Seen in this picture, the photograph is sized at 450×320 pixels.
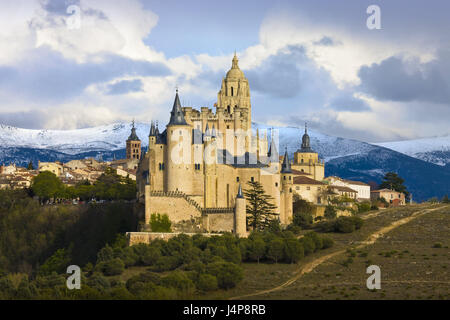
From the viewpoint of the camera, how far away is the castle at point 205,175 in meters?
95.8

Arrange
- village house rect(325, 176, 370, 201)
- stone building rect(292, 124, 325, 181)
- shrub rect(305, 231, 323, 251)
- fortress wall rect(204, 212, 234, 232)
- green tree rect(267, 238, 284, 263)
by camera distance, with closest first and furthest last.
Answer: green tree rect(267, 238, 284, 263) < shrub rect(305, 231, 323, 251) < fortress wall rect(204, 212, 234, 232) < stone building rect(292, 124, 325, 181) < village house rect(325, 176, 370, 201)

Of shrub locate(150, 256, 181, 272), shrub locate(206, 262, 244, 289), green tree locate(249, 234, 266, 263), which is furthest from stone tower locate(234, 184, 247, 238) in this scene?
shrub locate(206, 262, 244, 289)

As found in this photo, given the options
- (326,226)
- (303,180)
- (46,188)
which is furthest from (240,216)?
(46,188)

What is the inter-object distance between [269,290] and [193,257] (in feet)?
39.5

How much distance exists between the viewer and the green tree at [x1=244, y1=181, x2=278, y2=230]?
10088cm

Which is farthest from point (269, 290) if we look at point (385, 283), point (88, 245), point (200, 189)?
point (88, 245)

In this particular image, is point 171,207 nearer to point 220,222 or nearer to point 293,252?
point 220,222

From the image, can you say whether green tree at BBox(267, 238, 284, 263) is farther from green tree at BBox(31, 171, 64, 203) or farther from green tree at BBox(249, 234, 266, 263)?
green tree at BBox(31, 171, 64, 203)

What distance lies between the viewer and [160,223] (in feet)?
313

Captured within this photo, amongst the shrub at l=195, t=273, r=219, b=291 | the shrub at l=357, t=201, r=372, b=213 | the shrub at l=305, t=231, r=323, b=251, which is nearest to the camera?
the shrub at l=195, t=273, r=219, b=291

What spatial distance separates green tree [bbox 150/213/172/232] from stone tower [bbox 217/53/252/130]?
2516 centimetres

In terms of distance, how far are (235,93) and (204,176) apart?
905 inches

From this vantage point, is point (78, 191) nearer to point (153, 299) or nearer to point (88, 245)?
point (88, 245)

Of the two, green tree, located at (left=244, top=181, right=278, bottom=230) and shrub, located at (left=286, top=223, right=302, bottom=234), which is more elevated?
green tree, located at (left=244, top=181, right=278, bottom=230)
